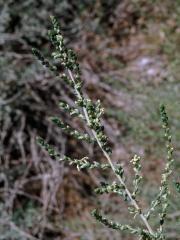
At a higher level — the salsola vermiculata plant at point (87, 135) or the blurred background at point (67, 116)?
the blurred background at point (67, 116)

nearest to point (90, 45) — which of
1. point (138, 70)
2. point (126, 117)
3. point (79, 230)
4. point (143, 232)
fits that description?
point (138, 70)

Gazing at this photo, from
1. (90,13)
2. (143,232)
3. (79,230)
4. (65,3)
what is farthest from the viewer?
(90,13)

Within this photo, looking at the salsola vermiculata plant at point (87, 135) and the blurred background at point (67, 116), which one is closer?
the salsola vermiculata plant at point (87, 135)

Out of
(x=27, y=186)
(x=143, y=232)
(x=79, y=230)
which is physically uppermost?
(x=27, y=186)

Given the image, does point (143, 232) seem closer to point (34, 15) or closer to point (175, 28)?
point (34, 15)

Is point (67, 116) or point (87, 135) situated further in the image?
point (67, 116)

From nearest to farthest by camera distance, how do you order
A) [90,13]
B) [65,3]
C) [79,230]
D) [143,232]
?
[143,232] < [79,230] < [65,3] < [90,13]

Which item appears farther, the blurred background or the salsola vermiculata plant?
the blurred background

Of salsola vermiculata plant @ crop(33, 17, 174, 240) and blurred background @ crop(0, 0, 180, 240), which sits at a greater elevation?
blurred background @ crop(0, 0, 180, 240)
